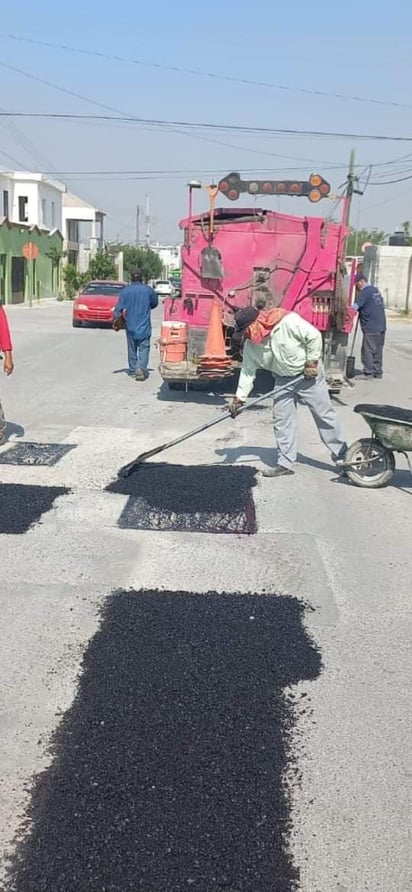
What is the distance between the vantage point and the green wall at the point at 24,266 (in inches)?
1444

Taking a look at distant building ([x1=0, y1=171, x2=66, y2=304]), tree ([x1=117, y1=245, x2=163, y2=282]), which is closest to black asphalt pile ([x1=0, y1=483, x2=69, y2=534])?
distant building ([x1=0, y1=171, x2=66, y2=304])

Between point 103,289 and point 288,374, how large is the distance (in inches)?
767

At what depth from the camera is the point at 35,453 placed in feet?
26.3

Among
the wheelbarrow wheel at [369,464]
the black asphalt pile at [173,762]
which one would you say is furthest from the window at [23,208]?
the black asphalt pile at [173,762]

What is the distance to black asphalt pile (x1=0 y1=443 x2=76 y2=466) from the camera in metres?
7.66

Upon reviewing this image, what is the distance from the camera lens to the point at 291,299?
11.6 m

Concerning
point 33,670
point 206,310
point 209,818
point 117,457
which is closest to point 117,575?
point 33,670

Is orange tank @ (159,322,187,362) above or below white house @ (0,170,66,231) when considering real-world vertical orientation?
below

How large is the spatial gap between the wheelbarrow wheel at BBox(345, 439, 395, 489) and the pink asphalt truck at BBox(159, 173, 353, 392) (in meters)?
4.18

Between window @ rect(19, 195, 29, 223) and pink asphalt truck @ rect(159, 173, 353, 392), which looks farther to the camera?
window @ rect(19, 195, 29, 223)

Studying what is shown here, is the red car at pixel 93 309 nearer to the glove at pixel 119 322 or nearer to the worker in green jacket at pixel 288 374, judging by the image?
the glove at pixel 119 322

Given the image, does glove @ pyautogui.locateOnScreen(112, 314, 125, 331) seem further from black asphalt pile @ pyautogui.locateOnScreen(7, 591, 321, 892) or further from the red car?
the red car

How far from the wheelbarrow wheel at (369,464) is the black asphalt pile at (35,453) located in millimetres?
2588

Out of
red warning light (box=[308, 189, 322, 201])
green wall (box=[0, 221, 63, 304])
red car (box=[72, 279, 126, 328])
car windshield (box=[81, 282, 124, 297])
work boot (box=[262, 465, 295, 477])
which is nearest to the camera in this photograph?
work boot (box=[262, 465, 295, 477])
